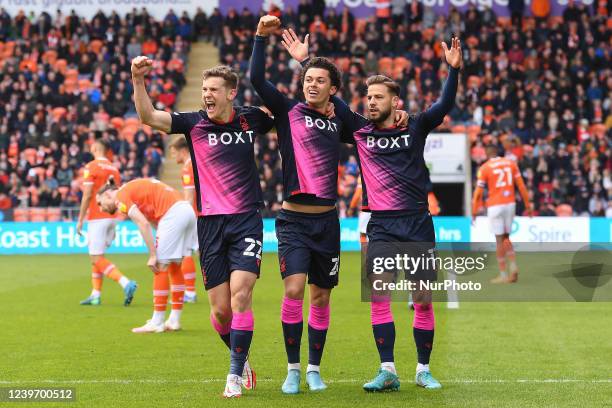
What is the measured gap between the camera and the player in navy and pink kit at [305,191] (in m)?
7.52

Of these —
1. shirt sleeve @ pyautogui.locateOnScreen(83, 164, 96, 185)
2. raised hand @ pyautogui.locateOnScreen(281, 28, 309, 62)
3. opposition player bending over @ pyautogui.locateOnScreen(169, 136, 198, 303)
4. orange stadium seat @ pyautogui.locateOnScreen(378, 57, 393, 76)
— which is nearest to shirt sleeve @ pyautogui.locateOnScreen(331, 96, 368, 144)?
raised hand @ pyautogui.locateOnScreen(281, 28, 309, 62)

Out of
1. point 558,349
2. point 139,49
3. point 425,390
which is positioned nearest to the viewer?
point 425,390

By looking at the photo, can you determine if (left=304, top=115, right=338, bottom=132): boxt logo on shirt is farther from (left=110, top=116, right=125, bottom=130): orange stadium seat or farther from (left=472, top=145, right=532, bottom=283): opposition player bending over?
(left=110, top=116, right=125, bottom=130): orange stadium seat

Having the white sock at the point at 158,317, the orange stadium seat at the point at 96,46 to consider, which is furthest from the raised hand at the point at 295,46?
the orange stadium seat at the point at 96,46

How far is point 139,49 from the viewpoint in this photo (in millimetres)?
32844

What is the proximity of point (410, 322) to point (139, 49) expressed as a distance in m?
22.7

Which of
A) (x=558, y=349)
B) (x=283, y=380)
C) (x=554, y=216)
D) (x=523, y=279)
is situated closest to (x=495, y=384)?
(x=283, y=380)

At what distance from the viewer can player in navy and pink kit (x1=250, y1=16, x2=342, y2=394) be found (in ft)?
24.7

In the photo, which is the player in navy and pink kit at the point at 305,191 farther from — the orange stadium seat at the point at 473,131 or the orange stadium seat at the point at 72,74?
the orange stadium seat at the point at 72,74

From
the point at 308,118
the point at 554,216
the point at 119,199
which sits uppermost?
the point at 308,118

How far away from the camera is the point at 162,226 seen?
1127cm

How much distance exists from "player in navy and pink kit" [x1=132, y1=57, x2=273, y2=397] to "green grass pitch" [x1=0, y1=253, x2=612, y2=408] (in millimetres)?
696

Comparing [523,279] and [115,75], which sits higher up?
[115,75]

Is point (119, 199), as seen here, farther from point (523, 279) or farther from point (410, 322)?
point (523, 279)
